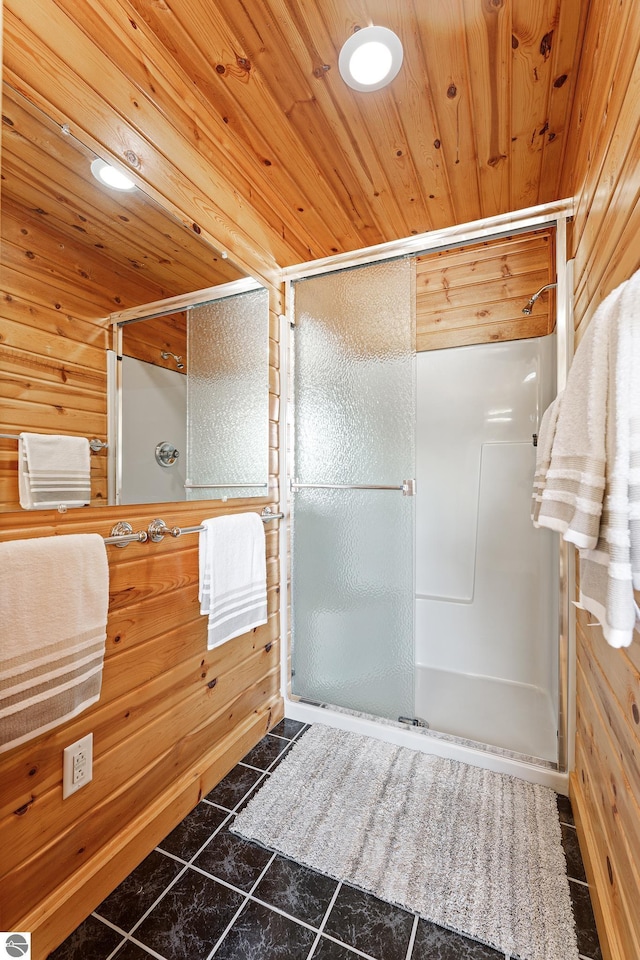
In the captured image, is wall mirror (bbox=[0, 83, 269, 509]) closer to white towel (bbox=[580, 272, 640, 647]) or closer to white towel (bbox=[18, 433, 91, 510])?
white towel (bbox=[18, 433, 91, 510])

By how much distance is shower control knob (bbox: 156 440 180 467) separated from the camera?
1.28m

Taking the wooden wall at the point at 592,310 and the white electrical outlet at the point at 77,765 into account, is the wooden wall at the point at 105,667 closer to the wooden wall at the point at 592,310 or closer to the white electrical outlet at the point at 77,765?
the white electrical outlet at the point at 77,765

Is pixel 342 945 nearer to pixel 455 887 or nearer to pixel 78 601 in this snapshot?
pixel 455 887

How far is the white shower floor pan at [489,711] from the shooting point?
5.50 ft

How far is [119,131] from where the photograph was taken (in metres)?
1.14

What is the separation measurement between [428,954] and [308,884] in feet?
1.07

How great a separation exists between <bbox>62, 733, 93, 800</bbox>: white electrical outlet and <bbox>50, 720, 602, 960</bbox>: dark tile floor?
1.11 ft

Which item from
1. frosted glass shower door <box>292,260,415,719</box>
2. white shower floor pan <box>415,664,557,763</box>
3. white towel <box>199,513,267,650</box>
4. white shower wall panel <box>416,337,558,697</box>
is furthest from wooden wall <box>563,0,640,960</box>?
white towel <box>199,513,267,650</box>

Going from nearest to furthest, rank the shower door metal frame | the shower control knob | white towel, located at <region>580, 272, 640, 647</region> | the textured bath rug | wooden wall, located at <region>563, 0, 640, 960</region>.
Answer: white towel, located at <region>580, 272, 640, 647</region>, wooden wall, located at <region>563, 0, 640, 960</region>, the textured bath rug, the shower control knob, the shower door metal frame

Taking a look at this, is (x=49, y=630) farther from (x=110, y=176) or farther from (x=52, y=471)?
(x=110, y=176)

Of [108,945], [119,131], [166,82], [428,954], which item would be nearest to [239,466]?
[119,131]

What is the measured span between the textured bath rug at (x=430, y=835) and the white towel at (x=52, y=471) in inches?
45.4

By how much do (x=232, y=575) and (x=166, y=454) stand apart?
47 centimetres

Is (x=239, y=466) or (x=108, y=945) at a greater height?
(x=239, y=466)
